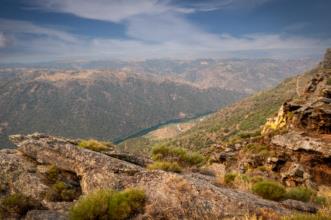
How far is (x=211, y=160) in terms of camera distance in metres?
44.1

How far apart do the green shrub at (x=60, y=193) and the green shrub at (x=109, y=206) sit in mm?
2656

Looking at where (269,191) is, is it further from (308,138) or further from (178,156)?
(308,138)

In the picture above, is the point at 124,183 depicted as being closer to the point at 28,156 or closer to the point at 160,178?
the point at 160,178

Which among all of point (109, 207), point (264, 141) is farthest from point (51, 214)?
point (264, 141)

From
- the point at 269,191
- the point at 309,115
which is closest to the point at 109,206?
the point at 269,191

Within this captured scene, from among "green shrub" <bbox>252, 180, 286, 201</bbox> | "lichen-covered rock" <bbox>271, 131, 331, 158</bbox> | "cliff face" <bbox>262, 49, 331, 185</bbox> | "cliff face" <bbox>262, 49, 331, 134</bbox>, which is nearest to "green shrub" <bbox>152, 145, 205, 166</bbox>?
"cliff face" <bbox>262, 49, 331, 185</bbox>

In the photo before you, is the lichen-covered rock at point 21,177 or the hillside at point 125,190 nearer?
the hillside at point 125,190

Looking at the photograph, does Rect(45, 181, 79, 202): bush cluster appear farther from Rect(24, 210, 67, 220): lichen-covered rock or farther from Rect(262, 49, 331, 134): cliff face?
Rect(262, 49, 331, 134): cliff face

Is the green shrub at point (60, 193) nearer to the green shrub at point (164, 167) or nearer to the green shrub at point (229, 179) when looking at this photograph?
the green shrub at point (164, 167)

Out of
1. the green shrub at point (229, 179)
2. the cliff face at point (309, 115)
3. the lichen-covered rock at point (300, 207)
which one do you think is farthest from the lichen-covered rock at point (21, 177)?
the cliff face at point (309, 115)

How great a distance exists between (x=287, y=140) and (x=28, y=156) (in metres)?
26.6

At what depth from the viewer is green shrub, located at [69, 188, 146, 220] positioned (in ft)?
37.2

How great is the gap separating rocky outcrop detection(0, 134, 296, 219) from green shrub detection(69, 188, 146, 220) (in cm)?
54

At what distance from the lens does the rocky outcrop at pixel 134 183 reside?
38.7 ft
